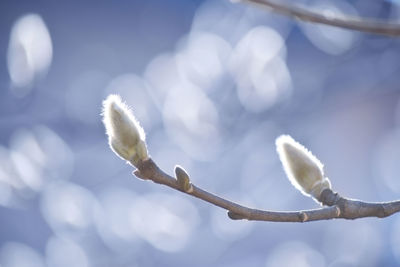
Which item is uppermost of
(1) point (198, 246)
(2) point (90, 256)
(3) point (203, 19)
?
(3) point (203, 19)

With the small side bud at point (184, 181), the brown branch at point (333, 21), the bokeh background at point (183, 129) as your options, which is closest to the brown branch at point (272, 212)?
the small side bud at point (184, 181)

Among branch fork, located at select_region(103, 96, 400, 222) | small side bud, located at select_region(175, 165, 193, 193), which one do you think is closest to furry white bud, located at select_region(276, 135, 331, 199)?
branch fork, located at select_region(103, 96, 400, 222)

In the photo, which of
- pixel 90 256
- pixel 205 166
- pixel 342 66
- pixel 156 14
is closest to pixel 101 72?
pixel 156 14

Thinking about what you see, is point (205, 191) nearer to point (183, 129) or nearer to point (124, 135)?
point (124, 135)

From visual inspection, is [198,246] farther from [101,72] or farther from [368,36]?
[368,36]

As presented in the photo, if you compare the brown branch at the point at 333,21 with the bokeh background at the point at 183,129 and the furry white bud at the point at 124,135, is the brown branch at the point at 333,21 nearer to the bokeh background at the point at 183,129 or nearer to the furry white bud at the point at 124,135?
the furry white bud at the point at 124,135

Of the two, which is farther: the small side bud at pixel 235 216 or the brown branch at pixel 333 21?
the brown branch at pixel 333 21

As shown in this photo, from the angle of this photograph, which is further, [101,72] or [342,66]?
[342,66]
